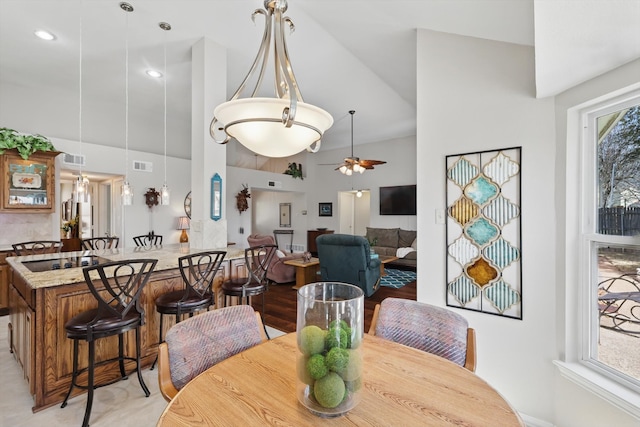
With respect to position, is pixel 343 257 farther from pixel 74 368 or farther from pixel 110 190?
pixel 110 190

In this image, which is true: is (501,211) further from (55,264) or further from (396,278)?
(396,278)

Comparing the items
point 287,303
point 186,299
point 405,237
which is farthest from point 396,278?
point 186,299

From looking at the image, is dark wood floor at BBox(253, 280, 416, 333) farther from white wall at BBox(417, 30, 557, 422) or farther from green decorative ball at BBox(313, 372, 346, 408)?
green decorative ball at BBox(313, 372, 346, 408)

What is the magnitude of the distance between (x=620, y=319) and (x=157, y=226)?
6.44 meters

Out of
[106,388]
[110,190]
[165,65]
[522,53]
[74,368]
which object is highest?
[165,65]

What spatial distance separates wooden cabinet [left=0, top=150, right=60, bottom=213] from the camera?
394cm

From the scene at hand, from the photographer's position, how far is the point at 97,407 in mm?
2025

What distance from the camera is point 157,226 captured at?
573 centimetres

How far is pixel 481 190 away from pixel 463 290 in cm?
80

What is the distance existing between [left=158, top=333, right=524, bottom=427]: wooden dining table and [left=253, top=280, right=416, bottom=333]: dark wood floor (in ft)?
7.42

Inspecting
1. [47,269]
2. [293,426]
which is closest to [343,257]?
[47,269]

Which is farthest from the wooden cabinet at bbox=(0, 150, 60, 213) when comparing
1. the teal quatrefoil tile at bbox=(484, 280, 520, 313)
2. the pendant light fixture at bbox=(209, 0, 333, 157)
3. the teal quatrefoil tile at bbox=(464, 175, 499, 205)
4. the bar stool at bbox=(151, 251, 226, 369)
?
the teal quatrefoil tile at bbox=(484, 280, 520, 313)

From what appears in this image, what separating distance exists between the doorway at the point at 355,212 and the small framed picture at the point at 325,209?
0.40 m

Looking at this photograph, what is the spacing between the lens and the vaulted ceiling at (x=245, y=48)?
1.40 meters
